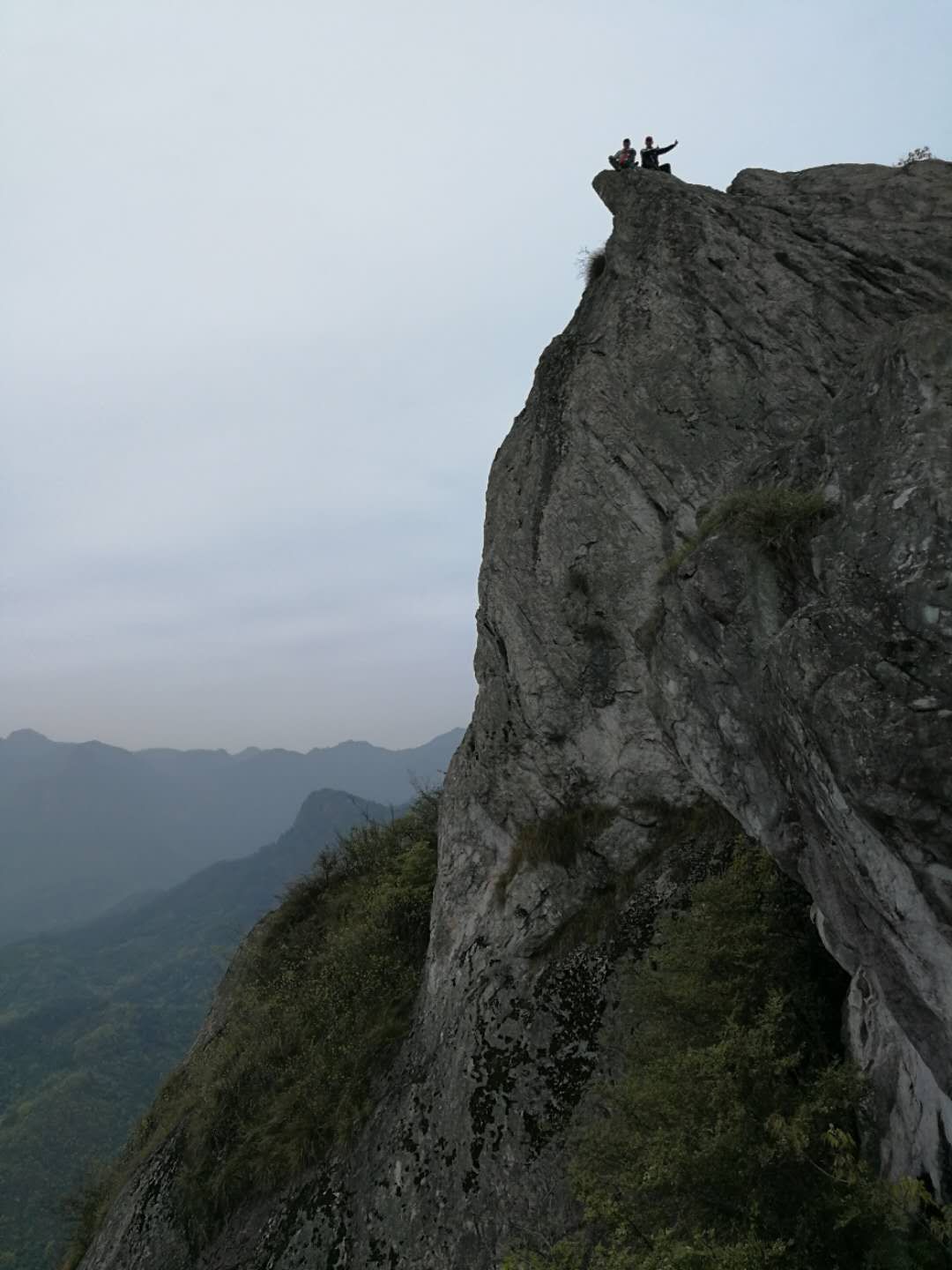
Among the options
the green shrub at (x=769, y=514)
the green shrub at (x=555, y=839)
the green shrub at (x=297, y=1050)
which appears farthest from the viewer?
the green shrub at (x=555, y=839)

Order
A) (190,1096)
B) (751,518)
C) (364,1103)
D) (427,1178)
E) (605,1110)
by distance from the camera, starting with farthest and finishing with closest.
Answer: (190,1096), (364,1103), (427,1178), (605,1110), (751,518)

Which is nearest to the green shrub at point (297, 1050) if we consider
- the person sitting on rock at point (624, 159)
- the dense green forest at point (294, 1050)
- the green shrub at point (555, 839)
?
the dense green forest at point (294, 1050)

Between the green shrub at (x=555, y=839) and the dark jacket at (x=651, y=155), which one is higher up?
the dark jacket at (x=651, y=155)

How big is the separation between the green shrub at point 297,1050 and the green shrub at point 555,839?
424cm

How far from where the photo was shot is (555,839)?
16.0 metres

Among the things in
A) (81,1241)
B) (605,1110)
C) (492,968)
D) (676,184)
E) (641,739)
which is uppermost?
(676,184)

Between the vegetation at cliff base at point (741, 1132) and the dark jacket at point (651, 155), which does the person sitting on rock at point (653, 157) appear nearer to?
the dark jacket at point (651, 155)

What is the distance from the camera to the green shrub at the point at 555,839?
51.4 feet

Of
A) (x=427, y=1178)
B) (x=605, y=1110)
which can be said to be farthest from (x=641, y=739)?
(x=427, y=1178)

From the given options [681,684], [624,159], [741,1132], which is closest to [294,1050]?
[741,1132]

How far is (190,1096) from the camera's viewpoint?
18484 millimetres

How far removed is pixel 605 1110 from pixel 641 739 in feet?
22.8

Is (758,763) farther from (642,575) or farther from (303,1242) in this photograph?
(303,1242)

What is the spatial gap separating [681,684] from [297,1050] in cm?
1389
